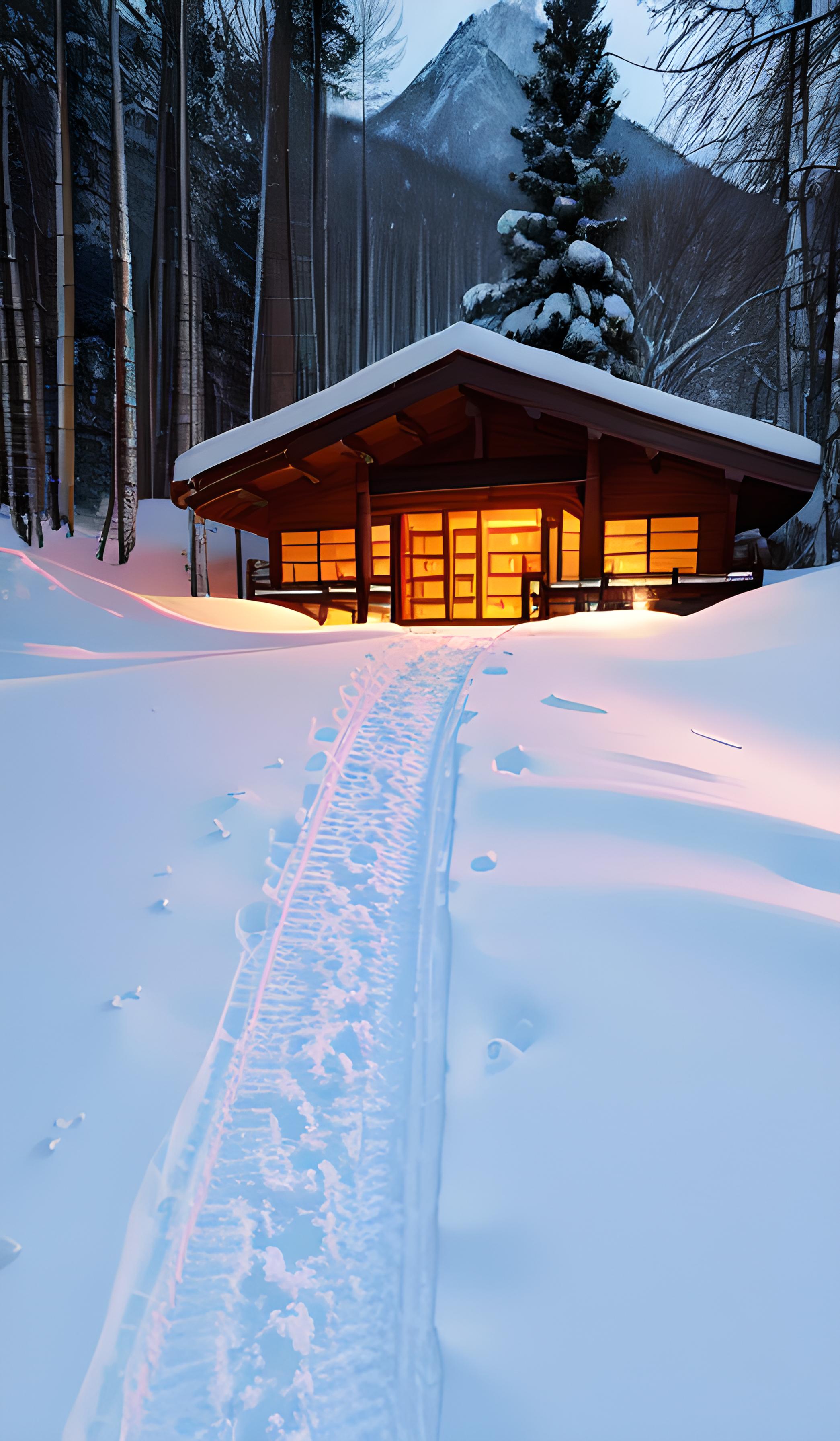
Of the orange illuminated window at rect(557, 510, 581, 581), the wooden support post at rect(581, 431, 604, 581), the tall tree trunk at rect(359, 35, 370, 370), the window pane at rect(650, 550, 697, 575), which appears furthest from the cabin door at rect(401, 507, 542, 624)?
the tall tree trunk at rect(359, 35, 370, 370)

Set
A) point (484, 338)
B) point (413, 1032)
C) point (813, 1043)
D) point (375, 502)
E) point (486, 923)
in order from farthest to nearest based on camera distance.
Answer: point (375, 502), point (484, 338), point (486, 923), point (413, 1032), point (813, 1043)

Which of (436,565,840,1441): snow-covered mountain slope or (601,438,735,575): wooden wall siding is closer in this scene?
(436,565,840,1441): snow-covered mountain slope

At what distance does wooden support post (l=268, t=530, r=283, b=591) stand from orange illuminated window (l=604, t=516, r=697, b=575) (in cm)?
575

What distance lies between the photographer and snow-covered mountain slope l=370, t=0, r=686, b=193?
138 ft

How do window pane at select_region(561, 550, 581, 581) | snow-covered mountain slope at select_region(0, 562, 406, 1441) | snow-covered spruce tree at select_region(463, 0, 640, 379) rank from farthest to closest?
snow-covered spruce tree at select_region(463, 0, 640, 379) < window pane at select_region(561, 550, 581, 581) < snow-covered mountain slope at select_region(0, 562, 406, 1441)

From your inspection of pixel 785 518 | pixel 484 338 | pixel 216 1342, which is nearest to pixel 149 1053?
pixel 216 1342

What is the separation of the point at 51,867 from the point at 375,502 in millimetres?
9553

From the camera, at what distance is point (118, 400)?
12.7m

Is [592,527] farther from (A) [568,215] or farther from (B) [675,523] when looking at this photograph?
(A) [568,215]

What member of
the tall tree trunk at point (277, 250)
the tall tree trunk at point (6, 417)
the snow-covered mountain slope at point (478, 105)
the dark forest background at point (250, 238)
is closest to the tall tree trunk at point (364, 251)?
the dark forest background at point (250, 238)

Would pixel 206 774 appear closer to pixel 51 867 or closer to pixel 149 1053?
pixel 51 867

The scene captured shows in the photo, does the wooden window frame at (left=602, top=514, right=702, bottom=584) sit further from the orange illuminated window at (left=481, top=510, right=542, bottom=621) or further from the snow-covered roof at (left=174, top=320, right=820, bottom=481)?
the snow-covered roof at (left=174, top=320, right=820, bottom=481)

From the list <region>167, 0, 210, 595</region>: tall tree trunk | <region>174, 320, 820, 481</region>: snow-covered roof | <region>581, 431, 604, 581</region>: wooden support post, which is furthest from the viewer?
<region>167, 0, 210, 595</region>: tall tree trunk

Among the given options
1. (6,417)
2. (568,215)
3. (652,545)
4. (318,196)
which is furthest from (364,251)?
(652,545)
